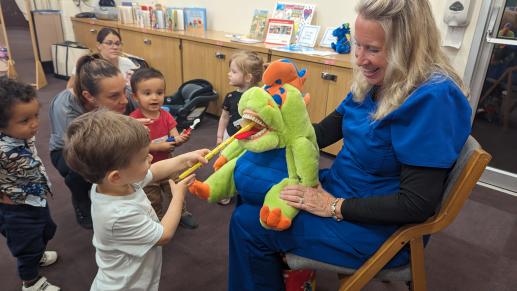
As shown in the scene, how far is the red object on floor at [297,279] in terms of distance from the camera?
1.20 m

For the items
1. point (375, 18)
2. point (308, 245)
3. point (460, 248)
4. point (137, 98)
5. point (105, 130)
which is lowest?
A: point (460, 248)

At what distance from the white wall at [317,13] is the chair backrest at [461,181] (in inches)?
60.0

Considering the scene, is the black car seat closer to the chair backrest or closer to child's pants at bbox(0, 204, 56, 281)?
child's pants at bbox(0, 204, 56, 281)

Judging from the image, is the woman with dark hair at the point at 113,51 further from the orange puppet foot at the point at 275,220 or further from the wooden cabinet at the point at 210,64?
the orange puppet foot at the point at 275,220

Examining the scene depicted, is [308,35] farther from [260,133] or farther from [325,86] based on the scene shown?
[260,133]

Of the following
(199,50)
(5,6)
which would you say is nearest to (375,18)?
(199,50)

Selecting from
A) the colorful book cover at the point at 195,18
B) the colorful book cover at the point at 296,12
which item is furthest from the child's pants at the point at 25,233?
the colorful book cover at the point at 195,18

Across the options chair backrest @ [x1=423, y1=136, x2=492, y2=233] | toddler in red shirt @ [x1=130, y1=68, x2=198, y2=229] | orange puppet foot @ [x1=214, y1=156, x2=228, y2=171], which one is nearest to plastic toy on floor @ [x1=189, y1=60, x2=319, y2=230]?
orange puppet foot @ [x1=214, y1=156, x2=228, y2=171]

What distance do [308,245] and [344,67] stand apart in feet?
5.52

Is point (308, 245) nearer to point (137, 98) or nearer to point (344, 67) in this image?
point (137, 98)

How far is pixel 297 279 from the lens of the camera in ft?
3.99

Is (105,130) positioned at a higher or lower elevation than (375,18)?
lower

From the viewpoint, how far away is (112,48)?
2.59 meters

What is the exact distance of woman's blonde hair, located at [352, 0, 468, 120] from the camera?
0.94 m
